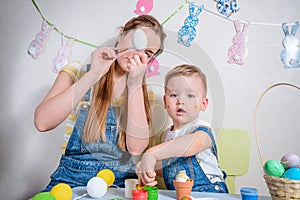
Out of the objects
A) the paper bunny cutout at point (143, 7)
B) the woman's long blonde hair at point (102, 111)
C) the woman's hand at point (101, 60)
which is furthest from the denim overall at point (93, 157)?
the paper bunny cutout at point (143, 7)

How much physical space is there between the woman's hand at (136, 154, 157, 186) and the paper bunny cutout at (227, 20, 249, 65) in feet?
1.72

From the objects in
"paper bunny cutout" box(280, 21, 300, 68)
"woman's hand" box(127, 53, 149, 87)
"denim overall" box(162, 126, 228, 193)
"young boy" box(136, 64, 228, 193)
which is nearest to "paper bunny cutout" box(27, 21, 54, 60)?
"woman's hand" box(127, 53, 149, 87)

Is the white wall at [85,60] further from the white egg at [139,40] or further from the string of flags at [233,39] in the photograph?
the white egg at [139,40]

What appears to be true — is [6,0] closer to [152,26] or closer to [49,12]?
[49,12]

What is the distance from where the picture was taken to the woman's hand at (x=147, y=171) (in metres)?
0.88

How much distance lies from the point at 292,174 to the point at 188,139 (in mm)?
302

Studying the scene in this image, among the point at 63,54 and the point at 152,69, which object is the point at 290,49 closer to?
the point at 152,69

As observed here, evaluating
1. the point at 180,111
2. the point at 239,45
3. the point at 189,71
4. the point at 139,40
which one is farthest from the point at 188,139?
the point at 239,45

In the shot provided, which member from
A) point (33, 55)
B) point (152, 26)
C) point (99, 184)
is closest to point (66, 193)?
point (99, 184)

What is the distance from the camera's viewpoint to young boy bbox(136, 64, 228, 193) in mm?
996

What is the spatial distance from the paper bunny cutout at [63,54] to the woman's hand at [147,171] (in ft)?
1.74

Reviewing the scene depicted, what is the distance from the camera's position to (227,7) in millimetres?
1238

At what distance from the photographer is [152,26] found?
1.00 m

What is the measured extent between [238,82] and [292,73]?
0.61 feet
